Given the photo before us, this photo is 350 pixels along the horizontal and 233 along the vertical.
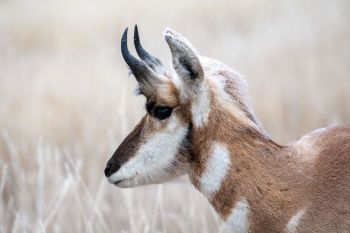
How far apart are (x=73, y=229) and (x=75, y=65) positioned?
578 centimetres

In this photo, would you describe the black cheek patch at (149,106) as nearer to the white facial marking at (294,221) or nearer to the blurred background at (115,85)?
the white facial marking at (294,221)

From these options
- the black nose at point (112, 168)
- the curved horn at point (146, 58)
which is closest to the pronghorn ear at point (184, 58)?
the curved horn at point (146, 58)

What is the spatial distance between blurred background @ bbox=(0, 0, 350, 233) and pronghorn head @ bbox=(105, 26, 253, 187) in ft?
4.63

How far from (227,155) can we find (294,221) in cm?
38

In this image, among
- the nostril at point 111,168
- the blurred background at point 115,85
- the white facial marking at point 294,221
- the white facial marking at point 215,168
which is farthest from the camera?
the blurred background at point 115,85

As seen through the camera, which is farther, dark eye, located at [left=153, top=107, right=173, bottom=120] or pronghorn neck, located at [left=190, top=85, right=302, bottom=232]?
dark eye, located at [left=153, top=107, right=173, bottom=120]

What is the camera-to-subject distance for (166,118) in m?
3.29

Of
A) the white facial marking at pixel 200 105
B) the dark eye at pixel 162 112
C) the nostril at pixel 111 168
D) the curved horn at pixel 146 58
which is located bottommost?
the nostril at pixel 111 168

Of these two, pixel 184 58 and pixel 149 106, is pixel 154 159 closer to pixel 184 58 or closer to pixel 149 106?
pixel 149 106

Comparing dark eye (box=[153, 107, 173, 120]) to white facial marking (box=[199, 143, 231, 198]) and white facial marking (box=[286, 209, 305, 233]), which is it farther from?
white facial marking (box=[286, 209, 305, 233])

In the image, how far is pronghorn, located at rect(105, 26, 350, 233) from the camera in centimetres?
296

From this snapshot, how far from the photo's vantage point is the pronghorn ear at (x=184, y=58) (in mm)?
3170

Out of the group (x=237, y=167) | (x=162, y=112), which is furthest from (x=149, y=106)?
(x=237, y=167)

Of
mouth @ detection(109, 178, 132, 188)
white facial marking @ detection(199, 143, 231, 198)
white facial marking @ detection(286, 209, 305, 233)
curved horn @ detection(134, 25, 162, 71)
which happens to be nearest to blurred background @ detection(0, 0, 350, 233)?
mouth @ detection(109, 178, 132, 188)
